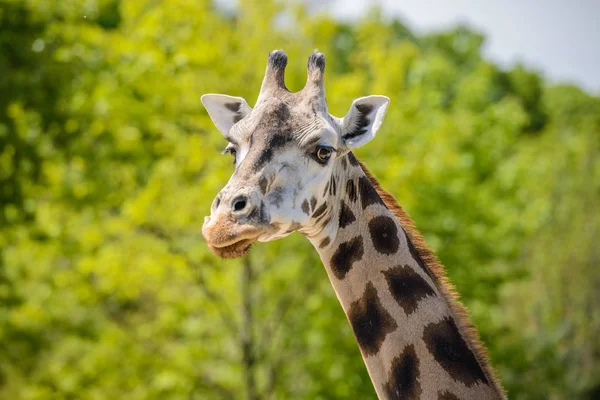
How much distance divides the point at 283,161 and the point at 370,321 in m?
0.94

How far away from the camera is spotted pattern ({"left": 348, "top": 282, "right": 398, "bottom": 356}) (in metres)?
3.75

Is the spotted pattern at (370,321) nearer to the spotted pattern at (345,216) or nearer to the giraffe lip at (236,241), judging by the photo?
the spotted pattern at (345,216)

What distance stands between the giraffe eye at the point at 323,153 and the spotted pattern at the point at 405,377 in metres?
1.02

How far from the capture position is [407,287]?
3791 millimetres

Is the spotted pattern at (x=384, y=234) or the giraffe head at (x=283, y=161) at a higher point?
the giraffe head at (x=283, y=161)

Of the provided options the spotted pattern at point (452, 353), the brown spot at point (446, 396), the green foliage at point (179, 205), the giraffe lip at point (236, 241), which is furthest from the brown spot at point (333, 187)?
the green foliage at point (179, 205)

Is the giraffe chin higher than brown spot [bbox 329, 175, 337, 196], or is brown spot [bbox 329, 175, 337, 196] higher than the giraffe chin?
brown spot [bbox 329, 175, 337, 196]

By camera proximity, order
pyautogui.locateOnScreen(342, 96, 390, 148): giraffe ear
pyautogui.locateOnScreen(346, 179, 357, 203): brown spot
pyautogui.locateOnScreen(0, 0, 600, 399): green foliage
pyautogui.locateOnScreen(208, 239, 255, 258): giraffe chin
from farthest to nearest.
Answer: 1. pyautogui.locateOnScreen(0, 0, 600, 399): green foliage
2. pyautogui.locateOnScreen(346, 179, 357, 203): brown spot
3. pyautogui.locateOnScreen(342, 96, 390, 148): giraffe ear
4. pyautogui.locateOnScreen(208, 239, 255, 258): giraffe chin

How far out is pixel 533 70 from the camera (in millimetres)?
55969

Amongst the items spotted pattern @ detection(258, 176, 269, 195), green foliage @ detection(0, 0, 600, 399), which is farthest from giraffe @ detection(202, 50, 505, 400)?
green foliage @ detection(0, 0, 600, 399)

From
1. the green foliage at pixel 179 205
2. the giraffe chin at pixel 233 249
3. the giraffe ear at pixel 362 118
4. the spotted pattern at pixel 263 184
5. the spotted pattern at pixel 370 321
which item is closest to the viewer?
the giraffe chin at pixel 233 249

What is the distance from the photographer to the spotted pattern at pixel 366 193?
4004 mm

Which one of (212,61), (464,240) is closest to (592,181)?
(464,240)

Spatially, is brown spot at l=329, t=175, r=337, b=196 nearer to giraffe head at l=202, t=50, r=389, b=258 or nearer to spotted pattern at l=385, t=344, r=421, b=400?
giraffe head at l=202, t=50, r=389, b=258
